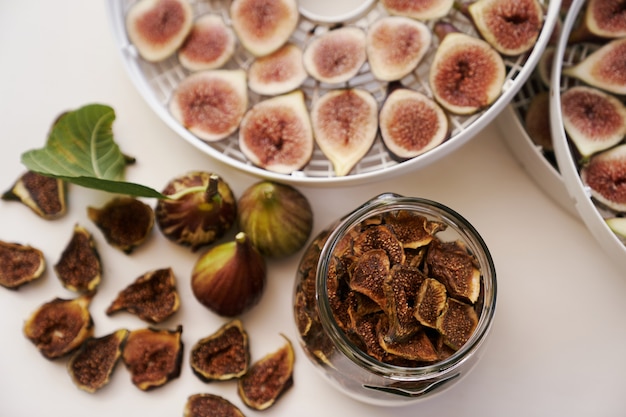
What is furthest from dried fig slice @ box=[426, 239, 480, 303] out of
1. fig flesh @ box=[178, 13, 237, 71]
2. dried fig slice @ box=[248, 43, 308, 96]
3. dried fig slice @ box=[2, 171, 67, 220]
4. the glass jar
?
dried fig slice @ box=[2, 171, 67, 220]

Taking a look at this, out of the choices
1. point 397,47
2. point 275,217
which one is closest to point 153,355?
point 275,217

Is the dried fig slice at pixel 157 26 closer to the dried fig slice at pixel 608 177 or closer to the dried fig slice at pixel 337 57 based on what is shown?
the dried fig slice at pixel 337 57

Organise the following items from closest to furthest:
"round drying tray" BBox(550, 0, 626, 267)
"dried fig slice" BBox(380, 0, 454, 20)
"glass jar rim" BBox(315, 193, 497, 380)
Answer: "glass jar rim" BBox(315, 193, 497, 380)
"round drying tray" BBox(550, 0, 626, 267)
"dried fig slice" BBox(380, 0, 454, 20)

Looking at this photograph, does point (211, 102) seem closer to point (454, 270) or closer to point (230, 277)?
point (230, 277)

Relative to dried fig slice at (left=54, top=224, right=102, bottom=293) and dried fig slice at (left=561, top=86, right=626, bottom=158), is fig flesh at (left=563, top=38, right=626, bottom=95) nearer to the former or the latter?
dried fig slice at (left=561, top=86, right=626, bottom=158)

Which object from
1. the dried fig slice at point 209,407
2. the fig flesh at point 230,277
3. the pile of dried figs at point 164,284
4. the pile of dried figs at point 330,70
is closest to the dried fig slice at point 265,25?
the pile of dried figs at point 330,70

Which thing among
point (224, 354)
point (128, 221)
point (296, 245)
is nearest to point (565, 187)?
point (296, 245)

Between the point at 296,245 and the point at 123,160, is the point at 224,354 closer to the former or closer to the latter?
the point at 296,245
